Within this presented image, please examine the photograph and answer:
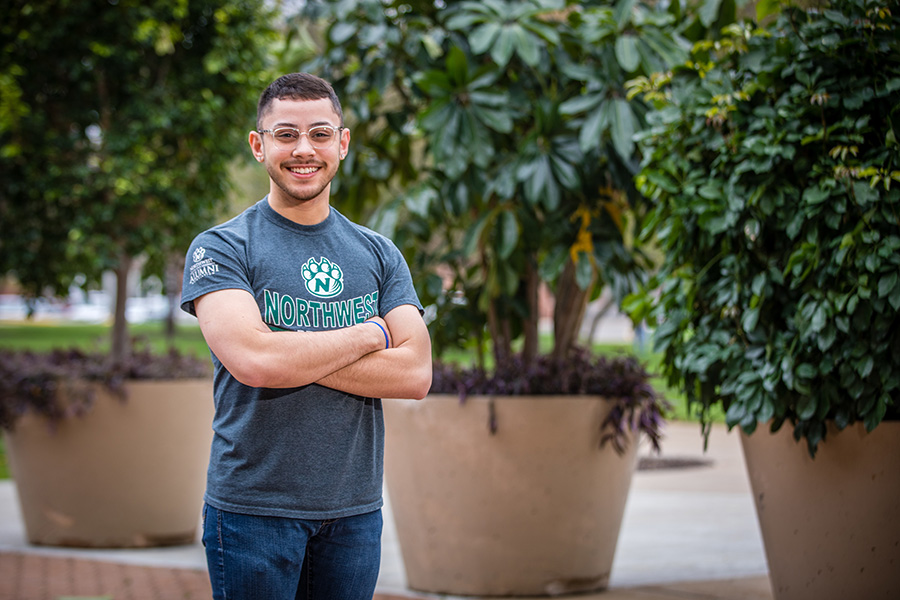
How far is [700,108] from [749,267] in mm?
597

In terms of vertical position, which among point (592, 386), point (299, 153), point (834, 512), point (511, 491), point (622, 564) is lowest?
point (622, 564)

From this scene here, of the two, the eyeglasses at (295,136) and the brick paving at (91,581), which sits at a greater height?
the eyeglasses at (295,136)

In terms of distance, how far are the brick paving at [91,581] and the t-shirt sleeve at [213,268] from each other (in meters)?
2.53

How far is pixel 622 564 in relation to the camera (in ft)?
15.9

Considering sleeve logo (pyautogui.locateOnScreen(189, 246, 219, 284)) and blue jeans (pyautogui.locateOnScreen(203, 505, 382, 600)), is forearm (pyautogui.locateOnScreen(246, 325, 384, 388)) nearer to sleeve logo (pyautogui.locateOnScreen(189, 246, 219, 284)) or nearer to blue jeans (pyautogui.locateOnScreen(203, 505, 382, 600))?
sleeve logo (pyautogui.locateOnScreen(189, 246, 219, 284))

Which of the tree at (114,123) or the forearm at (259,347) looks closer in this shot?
the forearm at (259,347)

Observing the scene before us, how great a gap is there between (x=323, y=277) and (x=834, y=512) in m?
2.09

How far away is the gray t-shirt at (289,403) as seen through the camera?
192 cm

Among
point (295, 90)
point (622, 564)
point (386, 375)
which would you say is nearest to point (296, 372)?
point (386, 375)

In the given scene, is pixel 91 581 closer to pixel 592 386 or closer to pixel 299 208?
pixel 592 386

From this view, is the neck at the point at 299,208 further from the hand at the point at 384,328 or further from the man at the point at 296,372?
the hand at the point at 384,328

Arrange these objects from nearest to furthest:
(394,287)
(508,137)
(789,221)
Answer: (394,287) < (789,221) < (508,137)

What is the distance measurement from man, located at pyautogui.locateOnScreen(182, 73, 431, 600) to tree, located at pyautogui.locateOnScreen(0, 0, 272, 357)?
11.6ft

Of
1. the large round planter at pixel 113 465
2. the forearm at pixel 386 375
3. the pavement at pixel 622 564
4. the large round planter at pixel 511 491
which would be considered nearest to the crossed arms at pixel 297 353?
the forearm at pixel 386 375
